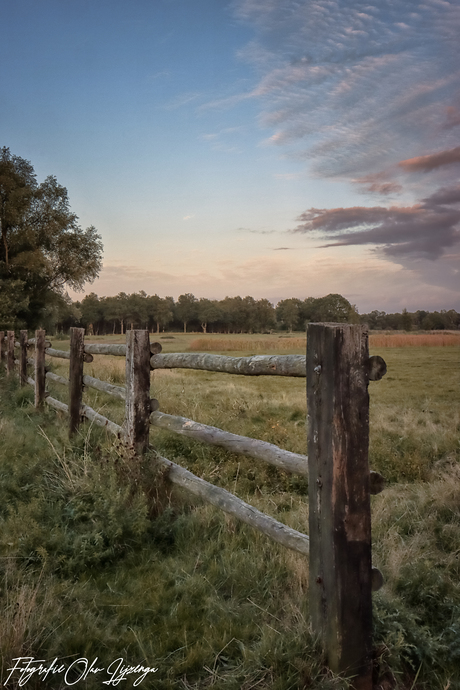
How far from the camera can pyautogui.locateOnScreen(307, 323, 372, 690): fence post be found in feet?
6.88

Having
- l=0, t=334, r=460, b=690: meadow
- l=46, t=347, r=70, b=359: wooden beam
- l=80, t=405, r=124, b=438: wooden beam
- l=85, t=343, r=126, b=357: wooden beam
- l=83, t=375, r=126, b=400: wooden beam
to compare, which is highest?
l=85, t=343, r=126, b=357: wooden beam

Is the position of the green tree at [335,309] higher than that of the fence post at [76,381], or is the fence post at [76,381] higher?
the green tree at [335,309]

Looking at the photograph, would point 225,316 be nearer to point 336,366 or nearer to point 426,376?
point 426,376

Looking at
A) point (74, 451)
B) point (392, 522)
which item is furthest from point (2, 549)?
point (392, 522)

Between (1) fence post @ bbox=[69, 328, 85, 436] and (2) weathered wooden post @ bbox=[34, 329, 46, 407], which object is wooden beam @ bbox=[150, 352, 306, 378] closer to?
(1) fence post @ bbox=[69, 328, 85, 436]

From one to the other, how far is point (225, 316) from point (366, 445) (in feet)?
335

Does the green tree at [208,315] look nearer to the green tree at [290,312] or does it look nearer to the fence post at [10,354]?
the green tree at [290,312]

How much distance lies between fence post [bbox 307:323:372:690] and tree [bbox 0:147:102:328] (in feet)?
88.4

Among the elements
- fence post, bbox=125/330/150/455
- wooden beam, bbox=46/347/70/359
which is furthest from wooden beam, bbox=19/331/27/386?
fence post, bbox=125/330/150/455

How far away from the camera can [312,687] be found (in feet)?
6.71

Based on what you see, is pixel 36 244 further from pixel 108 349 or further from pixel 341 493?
pixel 341 493

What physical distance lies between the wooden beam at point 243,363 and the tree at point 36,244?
81.1 feet

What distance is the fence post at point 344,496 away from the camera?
6.88 ft

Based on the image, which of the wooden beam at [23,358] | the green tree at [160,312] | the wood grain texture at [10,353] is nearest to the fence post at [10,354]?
the wood grain texture at [10,353]
